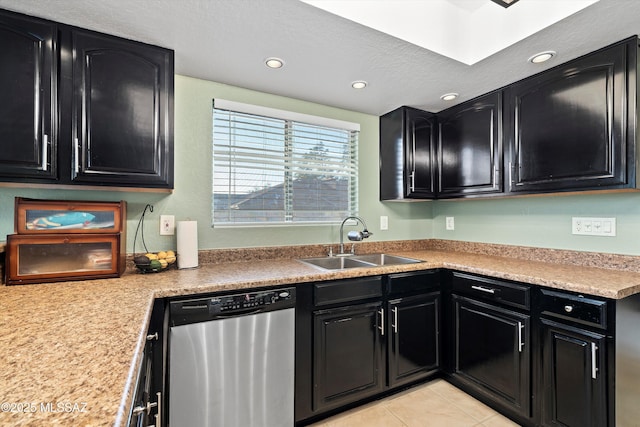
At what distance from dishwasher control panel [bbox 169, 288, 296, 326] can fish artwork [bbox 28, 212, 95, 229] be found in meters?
0.66

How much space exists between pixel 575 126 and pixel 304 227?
186cm

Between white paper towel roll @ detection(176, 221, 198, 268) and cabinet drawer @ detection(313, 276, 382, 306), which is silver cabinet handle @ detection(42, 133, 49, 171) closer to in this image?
white paper towel roll @ detection(176, 221, 198, 268)

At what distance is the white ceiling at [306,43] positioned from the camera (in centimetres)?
132

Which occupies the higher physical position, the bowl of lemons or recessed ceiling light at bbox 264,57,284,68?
recessed ceiling light at bbox 264,57,284,68

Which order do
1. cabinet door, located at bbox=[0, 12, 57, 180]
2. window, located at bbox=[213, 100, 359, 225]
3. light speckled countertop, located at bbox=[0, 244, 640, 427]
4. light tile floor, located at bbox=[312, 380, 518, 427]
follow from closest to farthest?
light speckled countertop, located at bbox=[0, 244, 640, 427], cabinet door, located at bbox=[0, 12, 57, 180], light tile floor, located at bbox=[312, 380, 518, 427], window, located at bbox=[213, 100, 359, 225]

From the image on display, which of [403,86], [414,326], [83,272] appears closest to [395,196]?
[403,86]

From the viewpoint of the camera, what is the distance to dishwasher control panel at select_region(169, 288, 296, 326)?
138 centimetres

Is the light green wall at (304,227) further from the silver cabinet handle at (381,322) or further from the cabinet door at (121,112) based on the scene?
the silver cabinet handle at (381,322)

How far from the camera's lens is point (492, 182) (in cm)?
217

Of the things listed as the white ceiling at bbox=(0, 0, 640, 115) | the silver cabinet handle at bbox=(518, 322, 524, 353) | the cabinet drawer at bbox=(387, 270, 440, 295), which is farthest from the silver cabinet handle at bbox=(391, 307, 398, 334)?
the white ceiling at bbox=(0, 0, 640, 115)

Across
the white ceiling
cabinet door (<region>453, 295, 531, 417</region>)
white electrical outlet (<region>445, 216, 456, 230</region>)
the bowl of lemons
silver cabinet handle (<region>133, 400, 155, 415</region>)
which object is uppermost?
the white ceiling

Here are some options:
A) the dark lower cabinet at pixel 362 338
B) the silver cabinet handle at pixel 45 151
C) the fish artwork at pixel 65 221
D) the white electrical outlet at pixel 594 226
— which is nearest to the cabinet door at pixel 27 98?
the silver cabinet handle at pixel 45 151

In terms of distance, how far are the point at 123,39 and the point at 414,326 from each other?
7.98 feet

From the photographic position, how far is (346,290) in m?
1.78
